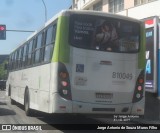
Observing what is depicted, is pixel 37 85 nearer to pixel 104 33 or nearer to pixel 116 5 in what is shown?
pixel 104 33

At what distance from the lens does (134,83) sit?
11688 mm

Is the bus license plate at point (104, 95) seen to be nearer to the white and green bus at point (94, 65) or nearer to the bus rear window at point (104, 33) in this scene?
the white and green bus at point (94, 65)

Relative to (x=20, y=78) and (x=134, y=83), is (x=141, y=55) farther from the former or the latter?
(x=20, y=78)

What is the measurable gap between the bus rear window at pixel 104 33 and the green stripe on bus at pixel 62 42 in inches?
5.5

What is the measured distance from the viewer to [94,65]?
1128 cm

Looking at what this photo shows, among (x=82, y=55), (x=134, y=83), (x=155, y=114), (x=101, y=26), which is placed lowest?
(x=155, y=114)

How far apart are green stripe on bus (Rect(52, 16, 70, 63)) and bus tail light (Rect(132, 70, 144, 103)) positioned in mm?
2172

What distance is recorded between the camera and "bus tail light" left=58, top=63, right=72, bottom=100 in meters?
10.9

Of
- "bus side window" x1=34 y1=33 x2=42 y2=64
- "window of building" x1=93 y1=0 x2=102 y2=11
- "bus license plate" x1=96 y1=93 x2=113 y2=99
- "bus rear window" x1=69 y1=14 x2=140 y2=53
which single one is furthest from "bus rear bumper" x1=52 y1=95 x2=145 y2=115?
"window of building" x1=93 y1=0 x2=102 y2=11

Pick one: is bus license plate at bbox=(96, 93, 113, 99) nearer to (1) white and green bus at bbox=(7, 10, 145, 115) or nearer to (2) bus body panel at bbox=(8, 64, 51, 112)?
(1) white and green bus at bbox=(7, 10, 145, 115)

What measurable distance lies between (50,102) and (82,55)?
5.01 feet

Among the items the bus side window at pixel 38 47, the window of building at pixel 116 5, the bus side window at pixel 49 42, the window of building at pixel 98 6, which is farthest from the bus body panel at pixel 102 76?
the window of building at pixel 98 6

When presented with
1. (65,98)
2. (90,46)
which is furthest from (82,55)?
(65,98)

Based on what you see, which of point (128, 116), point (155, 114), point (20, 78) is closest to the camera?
point (128, 116)
